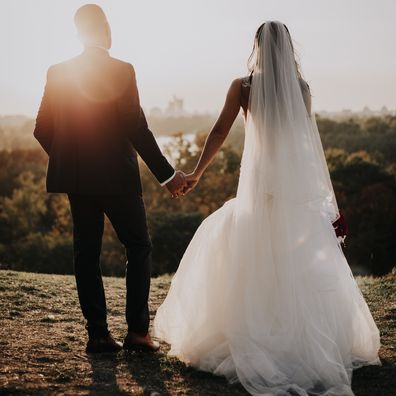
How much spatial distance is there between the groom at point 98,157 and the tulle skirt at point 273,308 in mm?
432

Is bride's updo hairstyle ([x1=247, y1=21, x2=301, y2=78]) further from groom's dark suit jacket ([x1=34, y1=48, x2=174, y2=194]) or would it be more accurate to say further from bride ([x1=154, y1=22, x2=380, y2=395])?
groom's dark suit jacket ([x1=34, y1=48, x2=174, y2=194])

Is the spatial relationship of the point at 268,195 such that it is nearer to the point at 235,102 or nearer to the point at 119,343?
the point at 235,102

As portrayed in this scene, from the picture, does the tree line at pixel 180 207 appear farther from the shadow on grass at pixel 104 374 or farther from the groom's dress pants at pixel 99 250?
the shadow on grass at pixel 104 374

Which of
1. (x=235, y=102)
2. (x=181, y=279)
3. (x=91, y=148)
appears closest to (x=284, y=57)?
(x=235, y=102)

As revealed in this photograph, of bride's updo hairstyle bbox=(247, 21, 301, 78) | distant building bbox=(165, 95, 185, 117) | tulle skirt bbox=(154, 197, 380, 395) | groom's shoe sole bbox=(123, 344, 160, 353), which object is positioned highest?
distant building bbox=(165, 95, 185, 117)

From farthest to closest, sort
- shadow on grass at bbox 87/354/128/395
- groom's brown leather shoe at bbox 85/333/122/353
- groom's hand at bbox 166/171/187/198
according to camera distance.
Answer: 1. groom's hand at bbox 166/171/187/198
2. groom's brown leather shoe at bbox 85/333/122/353
3. shadow on grass at bbox 87/354/128/395

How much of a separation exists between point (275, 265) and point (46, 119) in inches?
A: 73.9

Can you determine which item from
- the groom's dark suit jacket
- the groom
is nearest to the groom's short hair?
the groom

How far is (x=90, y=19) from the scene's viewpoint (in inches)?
152

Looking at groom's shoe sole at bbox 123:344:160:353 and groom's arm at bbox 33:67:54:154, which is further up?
groom's arm at bbox 33:67:54:154

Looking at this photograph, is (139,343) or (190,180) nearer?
(139,343)

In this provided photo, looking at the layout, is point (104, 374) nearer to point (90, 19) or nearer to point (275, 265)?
point (275, 265)

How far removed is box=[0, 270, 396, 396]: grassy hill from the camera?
3355 millimetres

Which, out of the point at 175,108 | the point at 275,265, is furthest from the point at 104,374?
the point at 175,108
